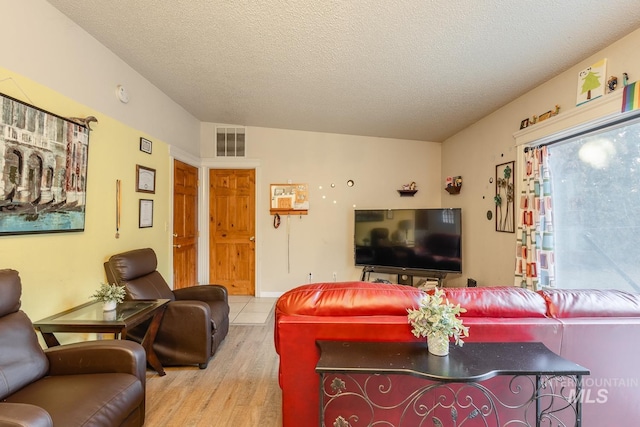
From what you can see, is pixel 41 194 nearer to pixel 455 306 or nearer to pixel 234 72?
pixel 234 72

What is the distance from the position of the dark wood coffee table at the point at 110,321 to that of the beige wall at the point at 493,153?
342 centimetres

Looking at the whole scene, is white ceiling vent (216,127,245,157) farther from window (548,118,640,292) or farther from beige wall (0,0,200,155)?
window (548,118,640,292)

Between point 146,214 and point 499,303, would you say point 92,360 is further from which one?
point 499,303

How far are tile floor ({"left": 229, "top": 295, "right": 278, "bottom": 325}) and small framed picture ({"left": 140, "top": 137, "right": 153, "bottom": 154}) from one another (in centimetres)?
229

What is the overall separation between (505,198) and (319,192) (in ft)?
8.65

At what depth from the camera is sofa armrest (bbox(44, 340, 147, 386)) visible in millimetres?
1733

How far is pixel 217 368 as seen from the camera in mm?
2676

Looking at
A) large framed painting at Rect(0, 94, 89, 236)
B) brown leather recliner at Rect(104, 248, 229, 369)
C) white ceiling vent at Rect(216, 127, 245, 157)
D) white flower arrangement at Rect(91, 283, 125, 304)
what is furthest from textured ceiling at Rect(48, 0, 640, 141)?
white flower arrangement at Rect(91, 283, 125, 304)

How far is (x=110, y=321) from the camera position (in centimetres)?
203

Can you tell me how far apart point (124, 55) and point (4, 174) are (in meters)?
1.63

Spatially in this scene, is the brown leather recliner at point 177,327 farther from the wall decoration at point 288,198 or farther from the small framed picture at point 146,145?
the wall decoration at point 288,198

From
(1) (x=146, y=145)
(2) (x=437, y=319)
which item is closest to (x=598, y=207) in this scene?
(2) (x=437, y=319)

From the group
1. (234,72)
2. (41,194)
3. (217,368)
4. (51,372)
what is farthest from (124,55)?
(217,368)

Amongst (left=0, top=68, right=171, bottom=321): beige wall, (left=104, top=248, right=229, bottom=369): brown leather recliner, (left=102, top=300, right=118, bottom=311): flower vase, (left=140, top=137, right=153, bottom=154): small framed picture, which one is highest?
(left=140, top=137, right=153, bottom=154): small framed picture
